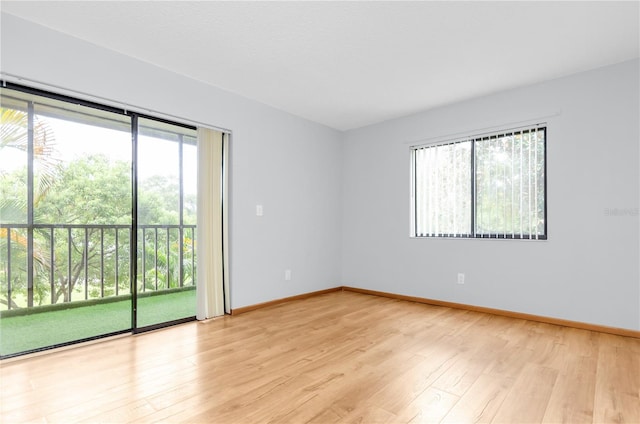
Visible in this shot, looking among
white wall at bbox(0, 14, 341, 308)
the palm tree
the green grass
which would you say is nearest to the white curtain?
white wall at bbox(0, 14, 341, 308)

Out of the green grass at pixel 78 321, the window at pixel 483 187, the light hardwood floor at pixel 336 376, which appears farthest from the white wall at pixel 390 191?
the green grass at pixel 78 321

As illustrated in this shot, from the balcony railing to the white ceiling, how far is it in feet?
5.36

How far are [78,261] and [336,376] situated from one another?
98.6 inches

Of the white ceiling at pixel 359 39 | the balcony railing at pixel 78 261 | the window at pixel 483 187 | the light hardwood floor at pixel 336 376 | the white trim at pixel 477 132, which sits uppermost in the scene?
the white ceiling at pixel 359 39

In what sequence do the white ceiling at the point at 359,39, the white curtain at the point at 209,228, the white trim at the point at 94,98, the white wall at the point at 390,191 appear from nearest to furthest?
1. the white ceiling at the point at 359,39
2. the white trim at the point at 94,98
3. the white wall at the point at 390,191
4. the white curtain at the point at 209,228

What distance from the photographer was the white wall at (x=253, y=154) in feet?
8.06

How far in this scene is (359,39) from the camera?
8.39 ft

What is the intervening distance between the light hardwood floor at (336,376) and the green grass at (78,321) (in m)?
0.24

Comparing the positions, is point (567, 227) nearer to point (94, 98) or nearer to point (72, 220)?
point (94, 98)

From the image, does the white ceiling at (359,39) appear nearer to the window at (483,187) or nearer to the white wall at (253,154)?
the white wall at (253,154)

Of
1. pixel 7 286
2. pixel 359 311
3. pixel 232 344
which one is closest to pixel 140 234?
pixel 7 286

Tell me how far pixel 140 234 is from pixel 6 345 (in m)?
1.23

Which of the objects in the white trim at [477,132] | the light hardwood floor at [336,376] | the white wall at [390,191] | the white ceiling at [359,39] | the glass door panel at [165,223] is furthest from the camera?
the white trim at [477,132]

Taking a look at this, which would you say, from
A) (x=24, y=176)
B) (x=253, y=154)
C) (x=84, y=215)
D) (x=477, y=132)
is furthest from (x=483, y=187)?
(x=24, y=176)
